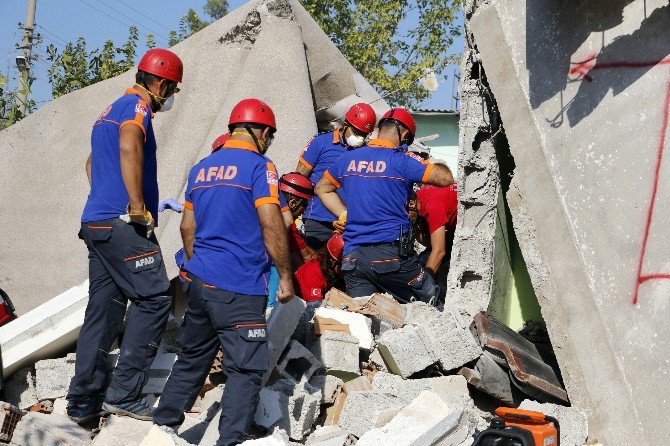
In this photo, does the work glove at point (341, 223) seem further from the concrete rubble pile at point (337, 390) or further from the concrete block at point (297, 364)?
the concrete block at point (297, 364)

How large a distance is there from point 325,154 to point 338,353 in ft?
8.42

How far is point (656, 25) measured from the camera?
18.7 feet

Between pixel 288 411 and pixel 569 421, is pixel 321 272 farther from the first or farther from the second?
pixel 569 421

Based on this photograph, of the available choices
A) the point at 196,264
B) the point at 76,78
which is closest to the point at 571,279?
the point at 196,264

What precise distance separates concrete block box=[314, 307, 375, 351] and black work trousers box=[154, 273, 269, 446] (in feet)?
4.91

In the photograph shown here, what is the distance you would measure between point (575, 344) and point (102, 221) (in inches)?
121

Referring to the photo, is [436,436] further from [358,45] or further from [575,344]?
[358,45]

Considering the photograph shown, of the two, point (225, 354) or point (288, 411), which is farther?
point (288, 411)

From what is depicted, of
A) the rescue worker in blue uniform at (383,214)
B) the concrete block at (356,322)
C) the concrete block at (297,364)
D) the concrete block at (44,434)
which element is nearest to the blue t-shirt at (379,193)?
the rescue worker in blue uniform at (383,214)

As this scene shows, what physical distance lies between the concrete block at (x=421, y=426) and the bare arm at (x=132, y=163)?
1.91m

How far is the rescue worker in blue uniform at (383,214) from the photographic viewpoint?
23.5 feet

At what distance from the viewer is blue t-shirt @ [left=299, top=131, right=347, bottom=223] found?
8.35 meters

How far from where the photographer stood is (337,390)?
612 cm

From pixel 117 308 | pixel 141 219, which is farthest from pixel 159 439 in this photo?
pixel 141 219
